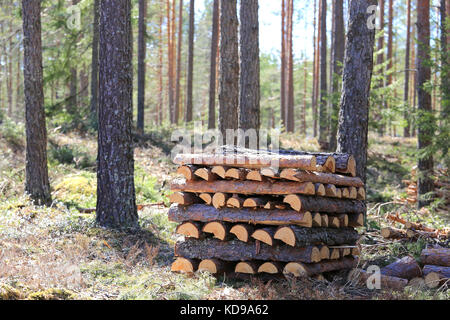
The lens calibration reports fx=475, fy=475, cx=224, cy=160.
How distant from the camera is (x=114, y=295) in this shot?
531 cm

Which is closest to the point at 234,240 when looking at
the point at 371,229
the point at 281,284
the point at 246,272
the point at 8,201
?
the point at 246,272

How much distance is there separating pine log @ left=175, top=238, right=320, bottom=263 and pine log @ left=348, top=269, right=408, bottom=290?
2.01 feet

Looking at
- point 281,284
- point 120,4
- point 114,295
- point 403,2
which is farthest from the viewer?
point 403,2

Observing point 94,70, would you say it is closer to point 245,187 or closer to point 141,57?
point 141,57

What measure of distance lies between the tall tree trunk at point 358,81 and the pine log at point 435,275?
302cm

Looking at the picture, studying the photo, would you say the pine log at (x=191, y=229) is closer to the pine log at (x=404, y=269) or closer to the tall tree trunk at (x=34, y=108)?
the pine log at (x=404, y=269)

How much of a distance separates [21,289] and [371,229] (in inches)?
252

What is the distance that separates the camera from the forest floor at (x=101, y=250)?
534 cm

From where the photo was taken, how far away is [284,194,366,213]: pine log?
596cm

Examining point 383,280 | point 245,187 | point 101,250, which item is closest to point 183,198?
point 245,187

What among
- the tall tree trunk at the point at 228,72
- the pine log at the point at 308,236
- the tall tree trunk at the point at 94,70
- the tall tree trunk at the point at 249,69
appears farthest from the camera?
the tall tree trunk at the point at 94,70

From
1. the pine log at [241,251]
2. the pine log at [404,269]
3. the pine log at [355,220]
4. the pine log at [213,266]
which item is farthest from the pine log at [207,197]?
the pine log at [404,269]

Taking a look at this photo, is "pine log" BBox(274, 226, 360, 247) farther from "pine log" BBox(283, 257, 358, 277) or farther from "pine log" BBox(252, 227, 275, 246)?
"pine log" BBox(283, 257, 358, 277)

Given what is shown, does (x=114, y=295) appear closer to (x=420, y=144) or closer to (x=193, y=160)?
(x=193, y=160)
